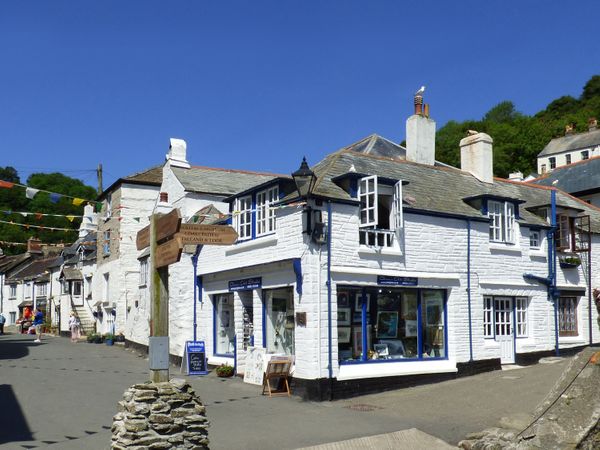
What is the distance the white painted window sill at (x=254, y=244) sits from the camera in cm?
Result: 1566

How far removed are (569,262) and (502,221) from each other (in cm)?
348

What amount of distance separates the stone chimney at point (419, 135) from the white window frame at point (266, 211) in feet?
18.7

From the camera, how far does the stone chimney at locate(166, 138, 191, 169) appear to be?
76.3 ft

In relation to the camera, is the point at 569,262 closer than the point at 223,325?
→ No

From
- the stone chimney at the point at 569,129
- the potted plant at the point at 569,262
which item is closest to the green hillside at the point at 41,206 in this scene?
the potted plant at the point at 569,262

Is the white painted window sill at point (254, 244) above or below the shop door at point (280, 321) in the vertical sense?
above

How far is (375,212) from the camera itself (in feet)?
49.1

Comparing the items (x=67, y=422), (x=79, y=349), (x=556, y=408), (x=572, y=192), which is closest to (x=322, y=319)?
(x=67, y=422)

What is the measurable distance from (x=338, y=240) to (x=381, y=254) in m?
1.34

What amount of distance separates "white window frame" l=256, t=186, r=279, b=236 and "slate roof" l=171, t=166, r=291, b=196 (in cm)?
490

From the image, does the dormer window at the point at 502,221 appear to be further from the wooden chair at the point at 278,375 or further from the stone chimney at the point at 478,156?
the wooden chair at the point at 278,375

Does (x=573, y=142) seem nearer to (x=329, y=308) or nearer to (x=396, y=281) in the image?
(x=396, y=281)

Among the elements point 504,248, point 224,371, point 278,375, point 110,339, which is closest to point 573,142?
point 504,248

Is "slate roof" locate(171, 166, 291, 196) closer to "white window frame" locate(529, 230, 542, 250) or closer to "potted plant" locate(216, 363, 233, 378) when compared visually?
"potted plant" locate(216, 363, 233, 378)
